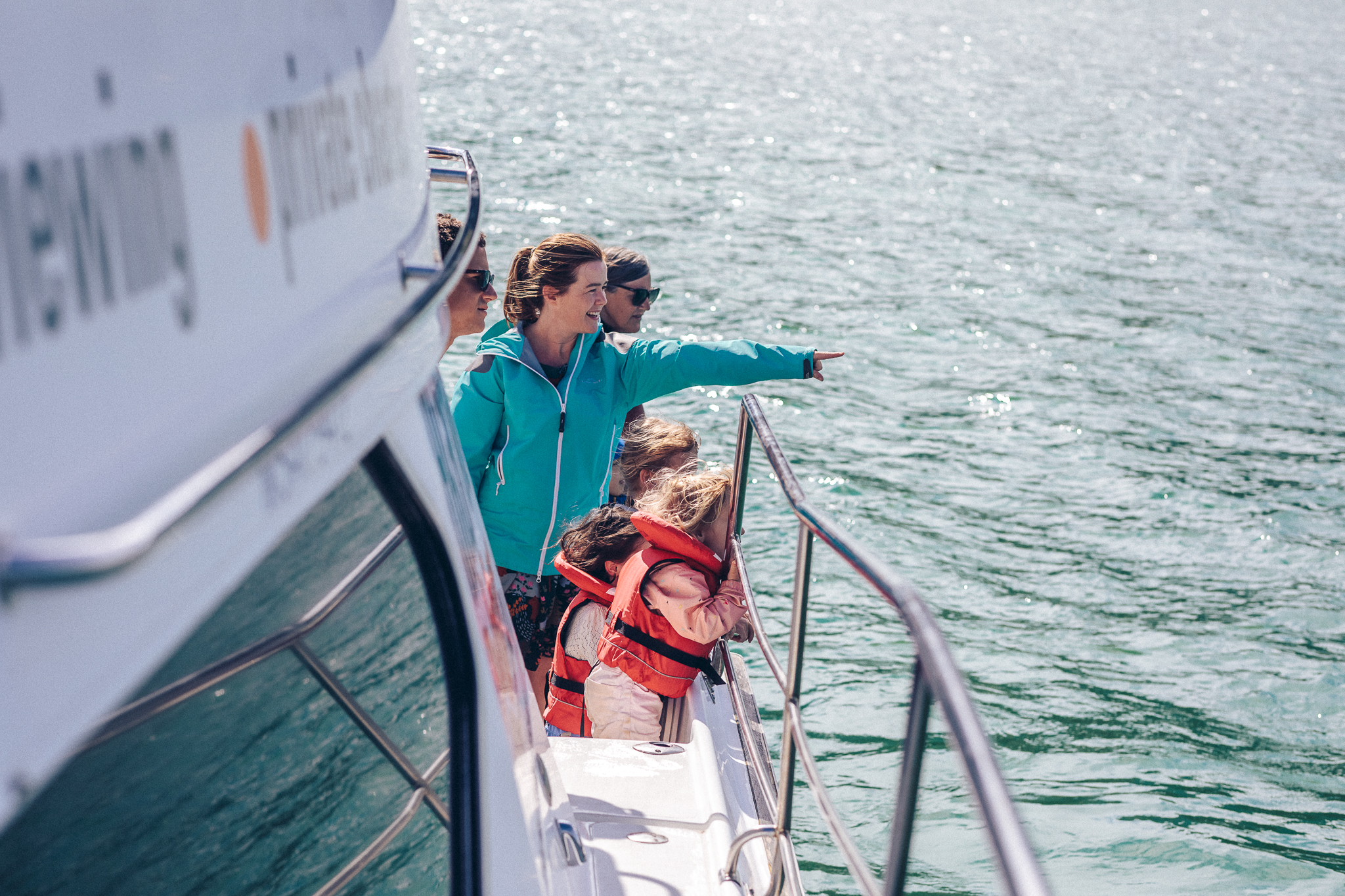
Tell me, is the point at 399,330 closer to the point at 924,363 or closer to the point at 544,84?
the point at 924,363

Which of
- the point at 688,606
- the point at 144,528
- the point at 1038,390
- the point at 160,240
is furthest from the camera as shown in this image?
the point at 1038,390

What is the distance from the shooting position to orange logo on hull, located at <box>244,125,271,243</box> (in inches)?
31.4

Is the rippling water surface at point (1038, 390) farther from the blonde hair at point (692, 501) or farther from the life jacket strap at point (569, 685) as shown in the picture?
the blonde hair at point (692, 501)

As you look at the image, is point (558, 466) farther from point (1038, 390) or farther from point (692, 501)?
point (1038, 390)

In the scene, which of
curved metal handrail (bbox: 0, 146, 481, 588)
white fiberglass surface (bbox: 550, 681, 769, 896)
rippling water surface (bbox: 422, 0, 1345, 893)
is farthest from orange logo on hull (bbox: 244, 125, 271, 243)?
rippling water surface (bbox: 422, 0, 1345, 893)

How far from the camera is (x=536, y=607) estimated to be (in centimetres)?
317

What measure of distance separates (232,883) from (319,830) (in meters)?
0.10

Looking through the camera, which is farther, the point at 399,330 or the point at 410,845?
the point at 410,845

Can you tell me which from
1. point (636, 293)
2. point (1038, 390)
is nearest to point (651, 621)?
point (636, 293)

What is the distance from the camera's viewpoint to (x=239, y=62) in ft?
2.60

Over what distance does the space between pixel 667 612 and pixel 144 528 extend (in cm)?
223

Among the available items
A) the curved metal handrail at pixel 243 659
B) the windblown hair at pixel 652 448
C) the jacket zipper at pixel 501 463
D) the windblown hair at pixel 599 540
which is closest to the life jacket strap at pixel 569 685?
the windblown hair at pixel 599 540

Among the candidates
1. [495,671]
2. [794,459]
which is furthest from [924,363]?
[495,671]

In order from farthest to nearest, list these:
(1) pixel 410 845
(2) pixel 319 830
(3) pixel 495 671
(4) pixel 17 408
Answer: (3) pixel 495 671 → (1) pixel 410 845 → (2) pixel 319 830 → (4) pixel 17 408
